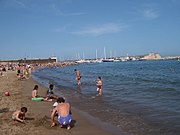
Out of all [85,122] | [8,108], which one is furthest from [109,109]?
[8,108]

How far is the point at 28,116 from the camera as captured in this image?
975 cm

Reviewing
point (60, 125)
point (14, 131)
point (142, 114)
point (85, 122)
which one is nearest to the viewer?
point (14, 131)

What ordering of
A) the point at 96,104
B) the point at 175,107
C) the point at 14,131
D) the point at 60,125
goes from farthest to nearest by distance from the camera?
1. the point at 96,104
2. the point at 175,107
3. the point at 60,125
4. the point at 14,131

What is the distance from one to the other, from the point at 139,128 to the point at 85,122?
6.75 feet

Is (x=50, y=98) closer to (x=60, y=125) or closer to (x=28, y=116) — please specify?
(x=28, y=116)

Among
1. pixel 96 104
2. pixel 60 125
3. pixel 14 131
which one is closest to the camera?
pixel 14 131

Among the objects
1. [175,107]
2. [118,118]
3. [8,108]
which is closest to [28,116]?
[8,108]

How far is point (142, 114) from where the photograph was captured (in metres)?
10.6

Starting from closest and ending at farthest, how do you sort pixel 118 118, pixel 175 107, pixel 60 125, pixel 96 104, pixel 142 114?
pixel 60 125, pixel 118 118, pixel 142 114, pixel 175 107, pixel 96 104

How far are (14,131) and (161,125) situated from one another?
5076mm

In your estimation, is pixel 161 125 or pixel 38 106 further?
pixel 38 106

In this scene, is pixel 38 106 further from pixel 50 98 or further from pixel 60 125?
pixel 60 125

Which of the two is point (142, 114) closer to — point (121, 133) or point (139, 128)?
point (139, 128)

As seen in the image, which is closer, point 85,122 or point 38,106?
point 85,122
